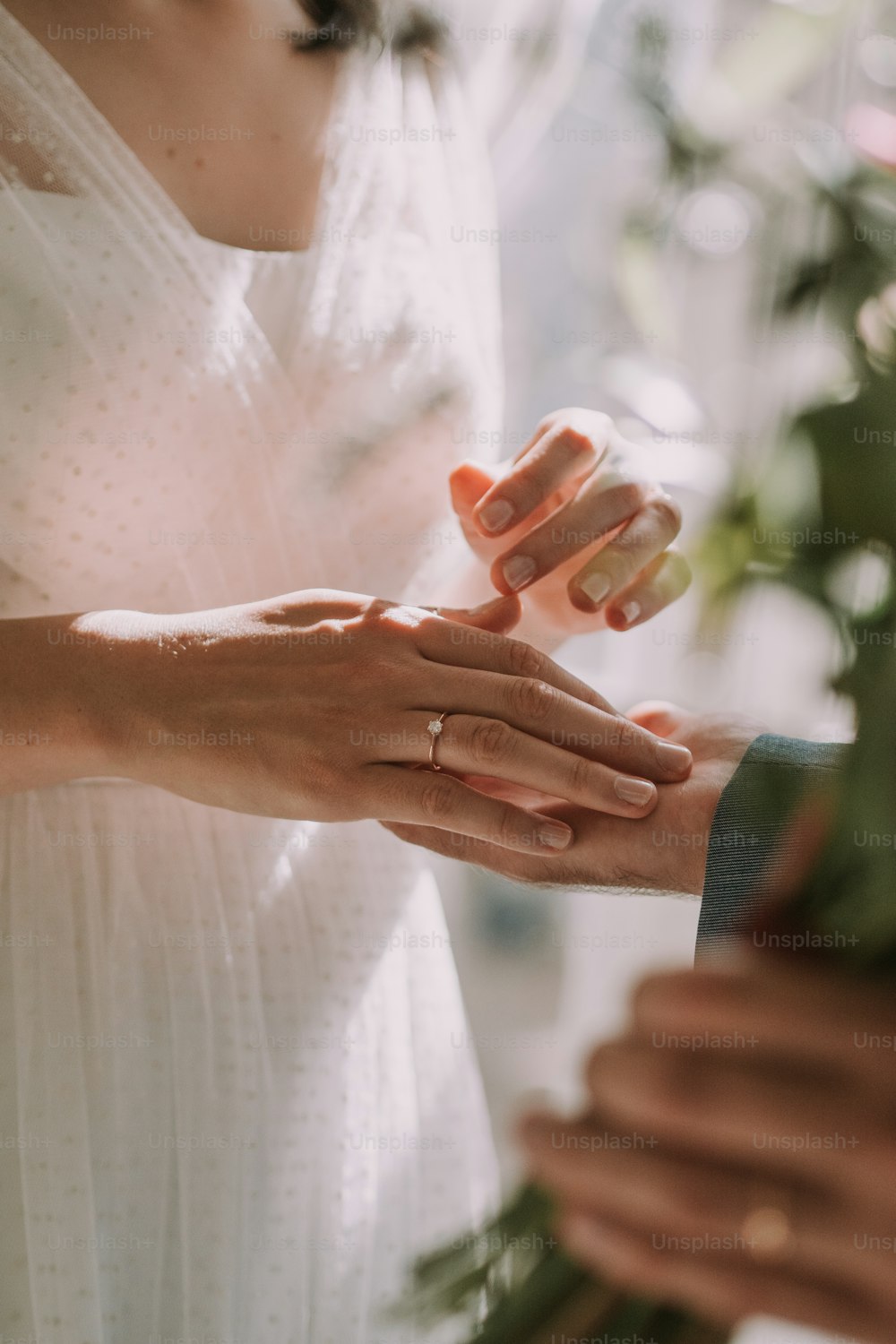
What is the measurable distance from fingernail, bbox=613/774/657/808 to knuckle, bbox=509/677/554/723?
0.06 meters

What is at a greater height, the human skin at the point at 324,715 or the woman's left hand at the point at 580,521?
the woman's left hand at the point at 580,521

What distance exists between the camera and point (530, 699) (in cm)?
59

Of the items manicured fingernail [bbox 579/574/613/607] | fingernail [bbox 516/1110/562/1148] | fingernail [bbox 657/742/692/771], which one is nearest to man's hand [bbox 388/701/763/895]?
fingernail [bbox 657/742/692/771]

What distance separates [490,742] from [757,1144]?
298 millimetres

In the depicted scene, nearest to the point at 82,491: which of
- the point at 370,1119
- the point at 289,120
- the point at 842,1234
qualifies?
the point at 289,120

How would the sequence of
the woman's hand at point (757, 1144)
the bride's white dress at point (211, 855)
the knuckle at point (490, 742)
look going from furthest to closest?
the bride's white dress at point (211, 855) < the knuckle at point (490, 742) < the woman's hand at point (757, 1144)

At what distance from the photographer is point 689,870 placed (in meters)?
0.60

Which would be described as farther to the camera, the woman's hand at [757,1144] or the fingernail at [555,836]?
the fingernail at [555,836]

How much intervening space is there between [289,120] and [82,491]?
0.39 m

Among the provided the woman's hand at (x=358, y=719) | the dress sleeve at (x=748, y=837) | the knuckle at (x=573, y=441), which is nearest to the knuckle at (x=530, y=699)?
the woman's hand at (x=358, y=719)

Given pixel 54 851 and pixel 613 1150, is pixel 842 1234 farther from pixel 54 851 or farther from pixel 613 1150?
pixel 54 851

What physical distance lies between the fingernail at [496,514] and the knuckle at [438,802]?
0.21m

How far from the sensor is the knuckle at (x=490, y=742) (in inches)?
22.5

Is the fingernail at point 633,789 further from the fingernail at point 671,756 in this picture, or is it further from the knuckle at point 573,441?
the knuckle at point 573,441
